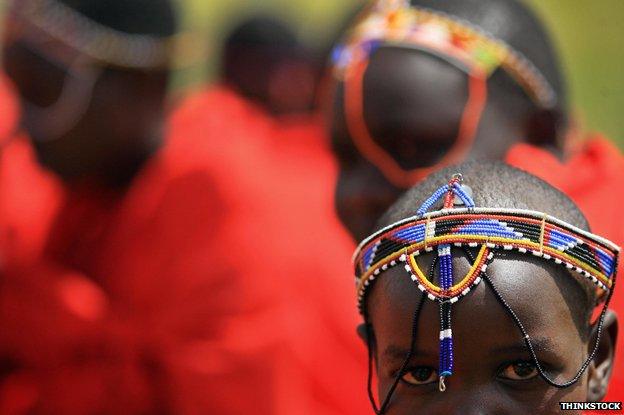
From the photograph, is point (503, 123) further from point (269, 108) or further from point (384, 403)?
point (269, 108)

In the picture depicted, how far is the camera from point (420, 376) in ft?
6.95

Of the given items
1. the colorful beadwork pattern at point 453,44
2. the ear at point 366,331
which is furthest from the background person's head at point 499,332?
the colorful beadwork pattern at point 453,44

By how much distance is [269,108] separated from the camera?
676 cm

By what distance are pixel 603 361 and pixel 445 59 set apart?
1.12 meters

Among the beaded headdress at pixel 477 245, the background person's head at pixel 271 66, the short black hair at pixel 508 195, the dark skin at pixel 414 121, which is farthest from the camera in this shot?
the background person's head at pixel 271 66

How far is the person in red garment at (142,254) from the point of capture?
4340 millimetres

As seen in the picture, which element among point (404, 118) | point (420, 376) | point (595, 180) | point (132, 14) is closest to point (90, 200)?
point (132, 14)

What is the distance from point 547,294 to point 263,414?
89.3 inches

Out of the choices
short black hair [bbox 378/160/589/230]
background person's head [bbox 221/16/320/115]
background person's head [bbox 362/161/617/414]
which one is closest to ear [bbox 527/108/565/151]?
short black hair [bbox 378/160/589/230]

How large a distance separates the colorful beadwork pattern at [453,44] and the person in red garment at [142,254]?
3.68ft

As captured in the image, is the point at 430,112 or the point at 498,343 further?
the point at 430,112

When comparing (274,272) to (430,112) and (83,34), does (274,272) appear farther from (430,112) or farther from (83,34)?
(430,112)

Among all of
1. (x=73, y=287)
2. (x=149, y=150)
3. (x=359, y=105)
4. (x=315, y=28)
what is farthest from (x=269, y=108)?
(x=359, y=105)

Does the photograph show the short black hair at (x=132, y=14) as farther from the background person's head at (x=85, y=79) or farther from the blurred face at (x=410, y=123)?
the blurred face at (x=410, y=123)
